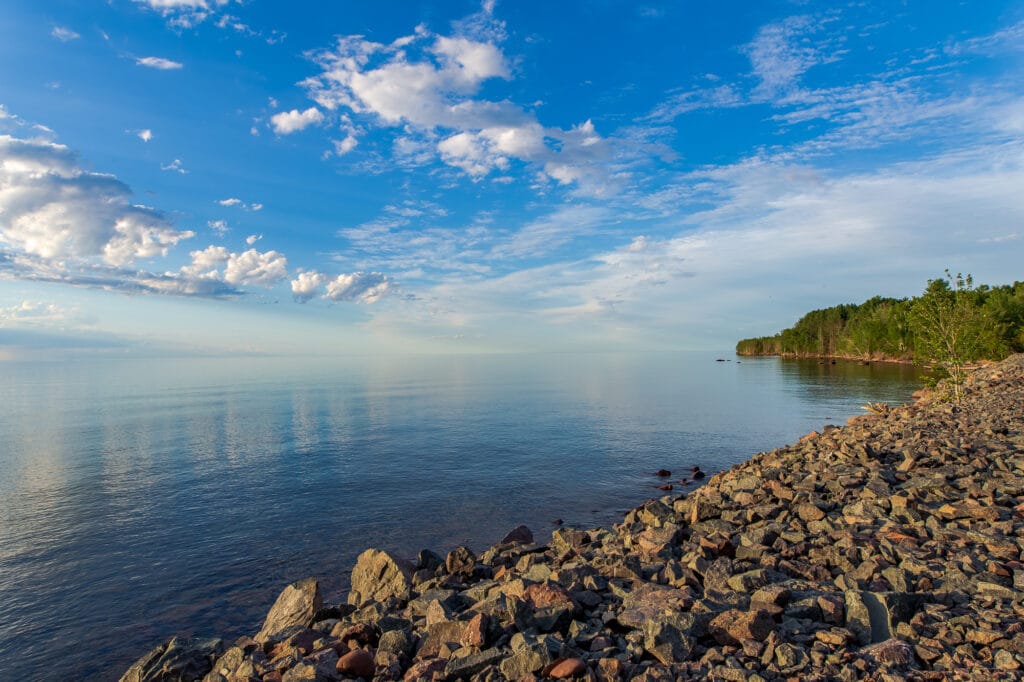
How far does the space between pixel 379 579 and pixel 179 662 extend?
→ 5410 mm

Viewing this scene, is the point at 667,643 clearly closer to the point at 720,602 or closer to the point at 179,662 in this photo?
the point at 720,602

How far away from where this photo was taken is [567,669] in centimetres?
809

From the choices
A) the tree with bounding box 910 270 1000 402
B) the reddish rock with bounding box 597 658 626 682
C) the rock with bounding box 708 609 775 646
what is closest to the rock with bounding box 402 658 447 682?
the reddish rock with bounding box 597 658 626 682

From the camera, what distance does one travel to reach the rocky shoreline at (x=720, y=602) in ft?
26.6

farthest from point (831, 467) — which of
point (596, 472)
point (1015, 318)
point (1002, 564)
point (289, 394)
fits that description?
point (1015, 318)

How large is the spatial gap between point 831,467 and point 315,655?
21174mm

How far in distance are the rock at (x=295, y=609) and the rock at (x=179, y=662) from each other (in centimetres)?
114

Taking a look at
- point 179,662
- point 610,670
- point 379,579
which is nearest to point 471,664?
point 610,670

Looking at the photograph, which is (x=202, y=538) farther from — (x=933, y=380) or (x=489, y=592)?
(x=933, y=380)

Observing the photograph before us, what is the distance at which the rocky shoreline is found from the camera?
8117 mm

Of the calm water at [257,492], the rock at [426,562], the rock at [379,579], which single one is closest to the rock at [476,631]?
the rock at [379,579]

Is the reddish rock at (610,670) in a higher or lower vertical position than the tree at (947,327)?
lower

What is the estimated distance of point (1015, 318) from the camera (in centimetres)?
12750

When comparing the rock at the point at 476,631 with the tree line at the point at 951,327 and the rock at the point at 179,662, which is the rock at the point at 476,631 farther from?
the tree line at the point at 951,327
